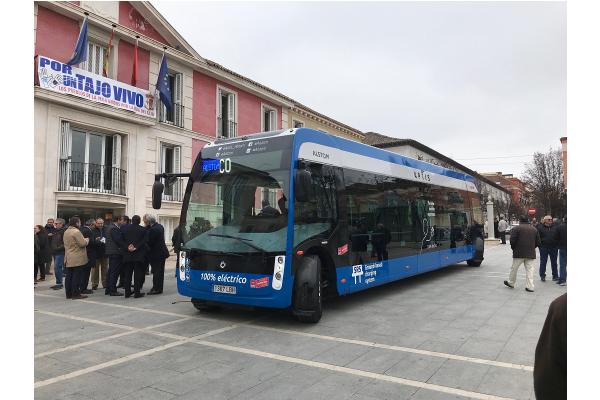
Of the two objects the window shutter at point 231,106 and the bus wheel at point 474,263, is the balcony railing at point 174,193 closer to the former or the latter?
the window shutter at point 231,106

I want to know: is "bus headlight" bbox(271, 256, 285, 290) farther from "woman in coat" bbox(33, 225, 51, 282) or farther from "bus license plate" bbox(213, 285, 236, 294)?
"woman in coat" bbox(33, 225, 51, 282)

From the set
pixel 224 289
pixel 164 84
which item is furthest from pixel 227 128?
pixel 224 289

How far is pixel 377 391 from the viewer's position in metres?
4.11

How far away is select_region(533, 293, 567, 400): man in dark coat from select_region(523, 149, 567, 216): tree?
130ft

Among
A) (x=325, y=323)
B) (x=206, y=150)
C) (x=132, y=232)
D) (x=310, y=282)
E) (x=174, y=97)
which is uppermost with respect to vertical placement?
(x=174, y=97)

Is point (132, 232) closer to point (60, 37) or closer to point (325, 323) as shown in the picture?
point (325, 323)

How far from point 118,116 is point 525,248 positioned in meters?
14.3

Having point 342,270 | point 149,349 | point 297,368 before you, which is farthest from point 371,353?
point 149,349

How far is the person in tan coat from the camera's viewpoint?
9250mm

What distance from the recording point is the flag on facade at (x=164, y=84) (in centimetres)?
1781

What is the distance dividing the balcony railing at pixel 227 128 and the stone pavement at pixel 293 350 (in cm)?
A: 1379

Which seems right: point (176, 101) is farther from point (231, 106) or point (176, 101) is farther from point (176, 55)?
point (231, 106)

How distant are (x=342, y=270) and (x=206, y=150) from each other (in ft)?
10.7

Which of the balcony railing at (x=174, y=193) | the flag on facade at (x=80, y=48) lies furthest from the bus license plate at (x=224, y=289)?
the balcony railing at (x=174, y=193)
